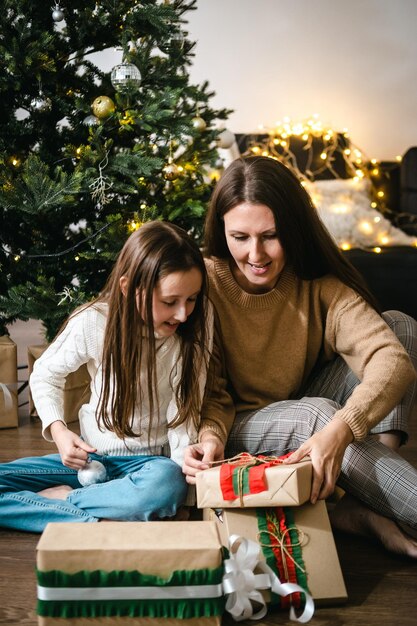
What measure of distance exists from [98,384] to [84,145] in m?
0.94

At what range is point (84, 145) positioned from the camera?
2377 mm

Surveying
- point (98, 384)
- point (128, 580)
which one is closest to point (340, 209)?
point (98, 384)

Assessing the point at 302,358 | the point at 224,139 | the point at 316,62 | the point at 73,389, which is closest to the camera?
the point at 302,358

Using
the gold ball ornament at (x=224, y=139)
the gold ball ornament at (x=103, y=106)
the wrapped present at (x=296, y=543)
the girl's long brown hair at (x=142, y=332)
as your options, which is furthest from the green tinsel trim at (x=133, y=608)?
the gold ball ornament at (x=224, y=139)

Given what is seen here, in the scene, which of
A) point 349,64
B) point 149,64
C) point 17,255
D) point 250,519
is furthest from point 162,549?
point 349,64

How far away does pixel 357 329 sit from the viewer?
1700mm

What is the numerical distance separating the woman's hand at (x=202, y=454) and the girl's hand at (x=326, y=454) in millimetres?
222

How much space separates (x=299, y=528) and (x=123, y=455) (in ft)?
1.74

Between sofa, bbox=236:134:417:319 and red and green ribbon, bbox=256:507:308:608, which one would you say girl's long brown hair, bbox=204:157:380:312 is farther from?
sofa, bbox=236:134:417:319

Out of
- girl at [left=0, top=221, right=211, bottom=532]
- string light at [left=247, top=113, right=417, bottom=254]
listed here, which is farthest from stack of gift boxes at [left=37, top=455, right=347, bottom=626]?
string light at [left=247, top=113, right=417, bottom=254]

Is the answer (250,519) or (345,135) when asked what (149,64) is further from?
(345,135)

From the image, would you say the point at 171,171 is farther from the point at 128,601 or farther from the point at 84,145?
the point at 128,601

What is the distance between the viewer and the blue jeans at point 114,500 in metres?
1.64

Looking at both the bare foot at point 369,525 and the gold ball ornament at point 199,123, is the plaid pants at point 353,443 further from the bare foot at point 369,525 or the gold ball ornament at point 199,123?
the gold ball ornament at point 199,123
